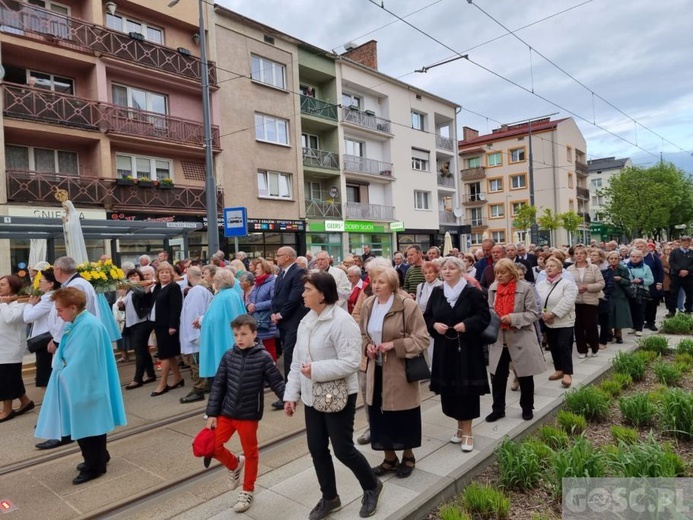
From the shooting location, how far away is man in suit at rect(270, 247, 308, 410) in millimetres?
6156

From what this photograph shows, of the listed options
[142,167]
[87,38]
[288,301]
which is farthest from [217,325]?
[87,38]

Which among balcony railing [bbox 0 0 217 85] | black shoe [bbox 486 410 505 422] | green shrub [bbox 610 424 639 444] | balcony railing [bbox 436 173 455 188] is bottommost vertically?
black shoe [bbox 486 410 505 422]

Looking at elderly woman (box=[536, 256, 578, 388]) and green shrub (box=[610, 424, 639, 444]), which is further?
elderly woman (box=[536, 256, 578, 388])

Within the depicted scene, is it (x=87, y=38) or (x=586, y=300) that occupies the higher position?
(x=87, y=38)

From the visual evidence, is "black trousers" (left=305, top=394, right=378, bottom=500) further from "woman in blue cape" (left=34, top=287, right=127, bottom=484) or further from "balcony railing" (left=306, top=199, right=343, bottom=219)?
"balcony railing" (left=306, top=199, right=343, bottom=219)

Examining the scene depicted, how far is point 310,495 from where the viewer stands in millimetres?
3816

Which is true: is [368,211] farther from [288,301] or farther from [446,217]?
[288,301]

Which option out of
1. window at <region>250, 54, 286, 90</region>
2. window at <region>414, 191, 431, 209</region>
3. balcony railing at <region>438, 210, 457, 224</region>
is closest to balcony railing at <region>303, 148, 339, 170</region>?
window at <region>250, 54, 286, 90</region>

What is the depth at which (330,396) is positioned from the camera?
10.9ft

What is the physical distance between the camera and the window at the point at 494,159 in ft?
165

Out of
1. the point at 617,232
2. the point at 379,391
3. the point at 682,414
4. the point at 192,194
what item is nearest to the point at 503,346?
the point at 682,414

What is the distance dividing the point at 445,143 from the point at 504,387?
109ft

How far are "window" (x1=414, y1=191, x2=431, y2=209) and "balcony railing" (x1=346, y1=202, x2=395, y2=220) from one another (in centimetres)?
317

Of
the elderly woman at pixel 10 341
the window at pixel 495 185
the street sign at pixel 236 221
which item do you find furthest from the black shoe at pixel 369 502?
the window at pixel 495 185
